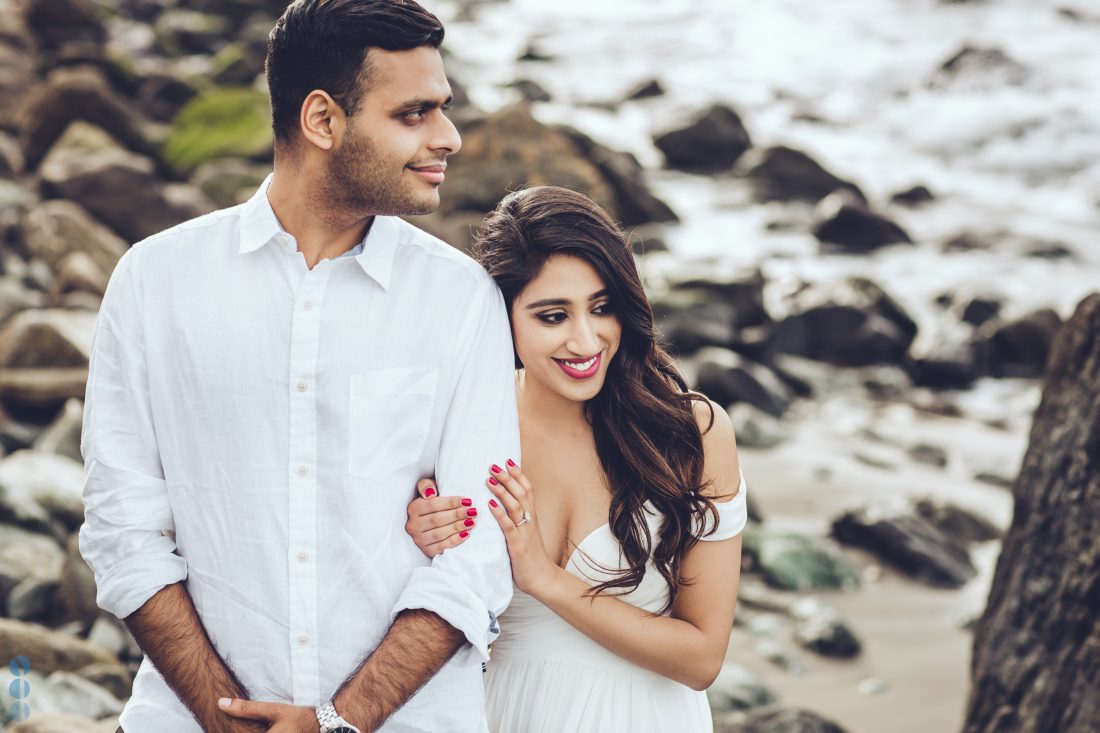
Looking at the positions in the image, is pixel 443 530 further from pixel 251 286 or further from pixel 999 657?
pixel 999 657

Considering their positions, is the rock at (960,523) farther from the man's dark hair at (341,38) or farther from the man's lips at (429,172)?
the man's dark hair at (341,38)

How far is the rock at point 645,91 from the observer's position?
19891mm

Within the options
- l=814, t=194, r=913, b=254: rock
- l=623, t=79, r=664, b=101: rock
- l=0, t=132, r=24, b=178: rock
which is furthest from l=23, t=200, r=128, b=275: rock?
l=623, t=79, r=664, b=101: rock

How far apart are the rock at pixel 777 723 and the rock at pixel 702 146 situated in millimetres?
12691

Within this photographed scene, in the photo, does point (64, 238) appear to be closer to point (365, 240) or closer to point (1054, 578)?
point (365, 240)

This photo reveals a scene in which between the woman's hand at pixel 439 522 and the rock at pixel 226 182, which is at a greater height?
the rock at pixel 226 182

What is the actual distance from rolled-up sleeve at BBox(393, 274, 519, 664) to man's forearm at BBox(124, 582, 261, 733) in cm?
40

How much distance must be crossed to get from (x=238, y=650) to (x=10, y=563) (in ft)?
10.4

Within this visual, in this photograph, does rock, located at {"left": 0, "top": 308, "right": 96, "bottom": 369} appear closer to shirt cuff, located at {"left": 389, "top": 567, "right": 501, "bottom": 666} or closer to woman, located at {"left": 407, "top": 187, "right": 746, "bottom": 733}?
woman, located at {"left": 407, "top": 187, "right": 746, "bottom": 733}

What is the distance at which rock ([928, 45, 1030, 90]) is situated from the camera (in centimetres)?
1956

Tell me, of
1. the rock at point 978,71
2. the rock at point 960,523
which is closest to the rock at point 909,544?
the rock at point 960,523

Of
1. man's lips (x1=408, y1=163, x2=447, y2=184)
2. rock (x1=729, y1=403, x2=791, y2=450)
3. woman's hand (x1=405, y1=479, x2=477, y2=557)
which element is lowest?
woman's hand (x1=405, y1=479, x2=477, y2=557)

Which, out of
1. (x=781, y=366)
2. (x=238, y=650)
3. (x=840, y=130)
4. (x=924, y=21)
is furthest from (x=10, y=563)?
(x=924, y=21)

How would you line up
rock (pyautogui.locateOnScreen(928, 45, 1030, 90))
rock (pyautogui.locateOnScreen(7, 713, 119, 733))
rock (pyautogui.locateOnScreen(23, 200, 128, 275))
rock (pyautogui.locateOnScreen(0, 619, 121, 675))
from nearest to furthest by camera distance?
rock (pyautogui.locateOnScreen(7, 713, 119, 733)) → rock (pyautogui.locateOnScreen(0, 619, 121, 675)) → rock (pyautogui.locateOnScreen(23, 200, 128, 275)) → rock (pyautogui.locateOnScreen(928, 45, 1030, 90))
